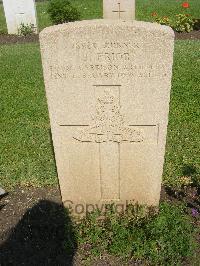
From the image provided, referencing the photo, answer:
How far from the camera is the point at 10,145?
5707mm

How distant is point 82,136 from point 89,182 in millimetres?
606

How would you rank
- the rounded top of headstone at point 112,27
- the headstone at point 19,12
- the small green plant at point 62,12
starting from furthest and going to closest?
the small green plant at point 62,12, the headstone at point 19,12, the rounded top of headstone at point 112,27

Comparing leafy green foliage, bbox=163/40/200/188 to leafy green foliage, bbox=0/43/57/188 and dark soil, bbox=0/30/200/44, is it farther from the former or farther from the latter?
dark soil, bbox=0/30/200/44

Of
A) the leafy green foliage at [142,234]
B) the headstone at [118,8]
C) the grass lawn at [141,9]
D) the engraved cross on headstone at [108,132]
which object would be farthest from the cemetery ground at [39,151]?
the grass lawn at [141,9]

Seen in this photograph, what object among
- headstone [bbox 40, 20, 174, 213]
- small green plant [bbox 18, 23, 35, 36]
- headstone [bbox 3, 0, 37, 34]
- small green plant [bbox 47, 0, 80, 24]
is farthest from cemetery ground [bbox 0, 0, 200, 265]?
small green plant [bbox 47, 0, 80, 24]

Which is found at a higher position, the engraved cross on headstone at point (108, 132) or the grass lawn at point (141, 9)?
the engraved cross on headstone at point (108, 132)

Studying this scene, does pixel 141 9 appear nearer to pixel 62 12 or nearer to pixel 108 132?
pixel 62 12

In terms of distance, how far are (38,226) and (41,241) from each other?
209mm

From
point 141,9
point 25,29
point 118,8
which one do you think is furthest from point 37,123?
point 141,9

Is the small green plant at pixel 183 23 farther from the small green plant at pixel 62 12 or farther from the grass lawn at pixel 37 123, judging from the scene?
the small green plant at pixel 62 12

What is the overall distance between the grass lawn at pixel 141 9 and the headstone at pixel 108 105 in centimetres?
1060

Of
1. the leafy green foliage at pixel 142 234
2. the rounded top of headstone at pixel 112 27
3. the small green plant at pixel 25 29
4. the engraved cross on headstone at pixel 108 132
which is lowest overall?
the leafy green foliage at pixel 142 234

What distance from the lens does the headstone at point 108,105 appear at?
112 inches

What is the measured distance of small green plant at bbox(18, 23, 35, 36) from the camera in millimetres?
12422
